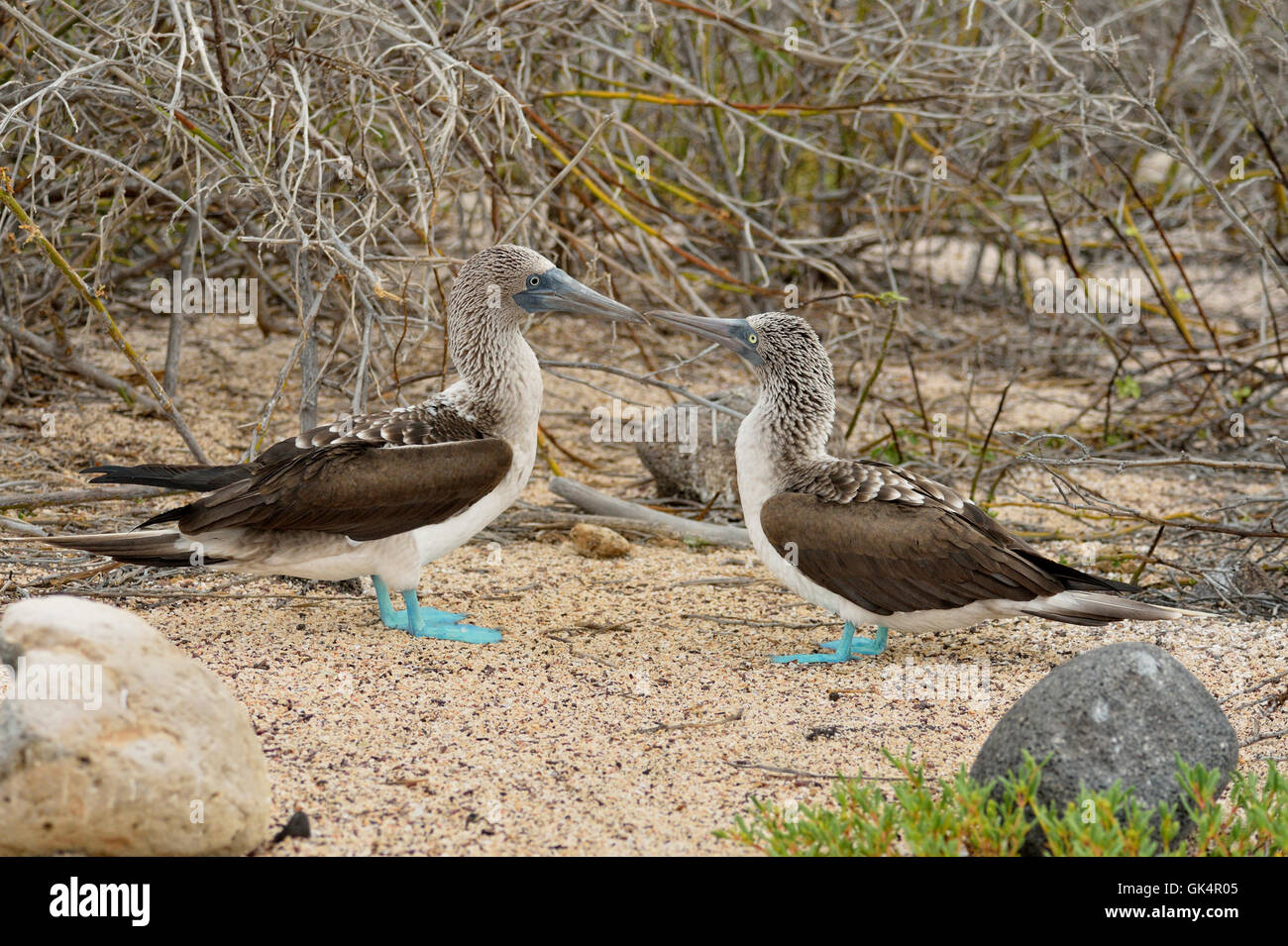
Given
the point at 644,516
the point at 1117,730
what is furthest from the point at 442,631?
the point at 1117,730

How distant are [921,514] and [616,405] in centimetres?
339

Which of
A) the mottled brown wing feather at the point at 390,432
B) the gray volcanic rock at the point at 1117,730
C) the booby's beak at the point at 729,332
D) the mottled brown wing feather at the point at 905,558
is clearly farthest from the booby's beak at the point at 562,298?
the gray volcanic rock at the point at 1117,730

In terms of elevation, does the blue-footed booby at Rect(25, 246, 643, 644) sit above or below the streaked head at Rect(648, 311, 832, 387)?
below

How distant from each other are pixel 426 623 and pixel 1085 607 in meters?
2.31

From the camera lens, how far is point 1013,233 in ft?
26.6

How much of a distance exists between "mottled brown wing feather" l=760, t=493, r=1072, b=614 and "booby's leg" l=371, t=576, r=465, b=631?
1277mm

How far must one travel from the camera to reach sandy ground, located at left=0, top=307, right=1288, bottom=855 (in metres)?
3.51

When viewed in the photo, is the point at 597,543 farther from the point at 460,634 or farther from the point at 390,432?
the point at 390,432

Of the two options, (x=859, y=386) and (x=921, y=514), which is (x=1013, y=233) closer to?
(x=859, y=386)

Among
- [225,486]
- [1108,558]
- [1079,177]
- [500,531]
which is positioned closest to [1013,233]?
[1079,177]

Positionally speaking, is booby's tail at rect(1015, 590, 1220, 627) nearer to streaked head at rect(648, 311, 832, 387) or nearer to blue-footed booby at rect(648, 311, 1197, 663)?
→ blue-footed booby at rect(648, 311, 1197, 663)

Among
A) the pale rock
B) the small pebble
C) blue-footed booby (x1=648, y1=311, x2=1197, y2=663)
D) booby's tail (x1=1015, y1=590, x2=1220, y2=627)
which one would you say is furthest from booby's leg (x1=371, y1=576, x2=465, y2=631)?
booby's tail (x1=1015, y1=590, x2=1220, y2=627)

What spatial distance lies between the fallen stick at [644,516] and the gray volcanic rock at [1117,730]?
2.51 metres

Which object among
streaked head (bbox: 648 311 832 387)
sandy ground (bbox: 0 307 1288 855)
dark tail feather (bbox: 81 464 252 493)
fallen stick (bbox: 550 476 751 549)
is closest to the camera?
sandy ground (bbox: 0 307 1288 855)
